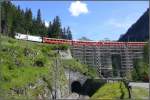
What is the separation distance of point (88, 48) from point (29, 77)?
38.4 metres

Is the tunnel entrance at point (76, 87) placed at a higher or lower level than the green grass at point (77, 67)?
lower

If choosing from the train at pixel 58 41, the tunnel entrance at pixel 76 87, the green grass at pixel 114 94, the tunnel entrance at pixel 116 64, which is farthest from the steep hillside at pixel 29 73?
the tunnel entrance at pixel 116 64

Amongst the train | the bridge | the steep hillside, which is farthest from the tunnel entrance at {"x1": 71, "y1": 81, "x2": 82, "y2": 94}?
the train

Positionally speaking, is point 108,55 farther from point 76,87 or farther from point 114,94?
point 114,94

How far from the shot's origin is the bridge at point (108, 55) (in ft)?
288

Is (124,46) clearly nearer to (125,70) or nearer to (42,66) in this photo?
(125,70)

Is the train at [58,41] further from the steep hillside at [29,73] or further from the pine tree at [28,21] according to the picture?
the steep hillside at [29,73]

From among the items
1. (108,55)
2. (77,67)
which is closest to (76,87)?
(77,67)

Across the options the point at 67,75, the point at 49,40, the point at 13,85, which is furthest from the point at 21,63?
the point at 49,40

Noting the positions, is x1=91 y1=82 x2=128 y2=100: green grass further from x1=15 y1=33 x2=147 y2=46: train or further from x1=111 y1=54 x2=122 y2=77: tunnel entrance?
x1=111 y1=54 x2=122 y2=77: tunnel entrance

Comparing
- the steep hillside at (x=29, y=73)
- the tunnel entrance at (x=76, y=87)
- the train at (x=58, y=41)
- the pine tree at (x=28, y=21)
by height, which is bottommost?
the tunnel entrance at (x=76, y=87)

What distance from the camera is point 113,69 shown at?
9281 centimetres

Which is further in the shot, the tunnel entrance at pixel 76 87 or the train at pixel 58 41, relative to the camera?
the train at pixel 58 41

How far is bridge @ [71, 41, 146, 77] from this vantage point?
288ft
